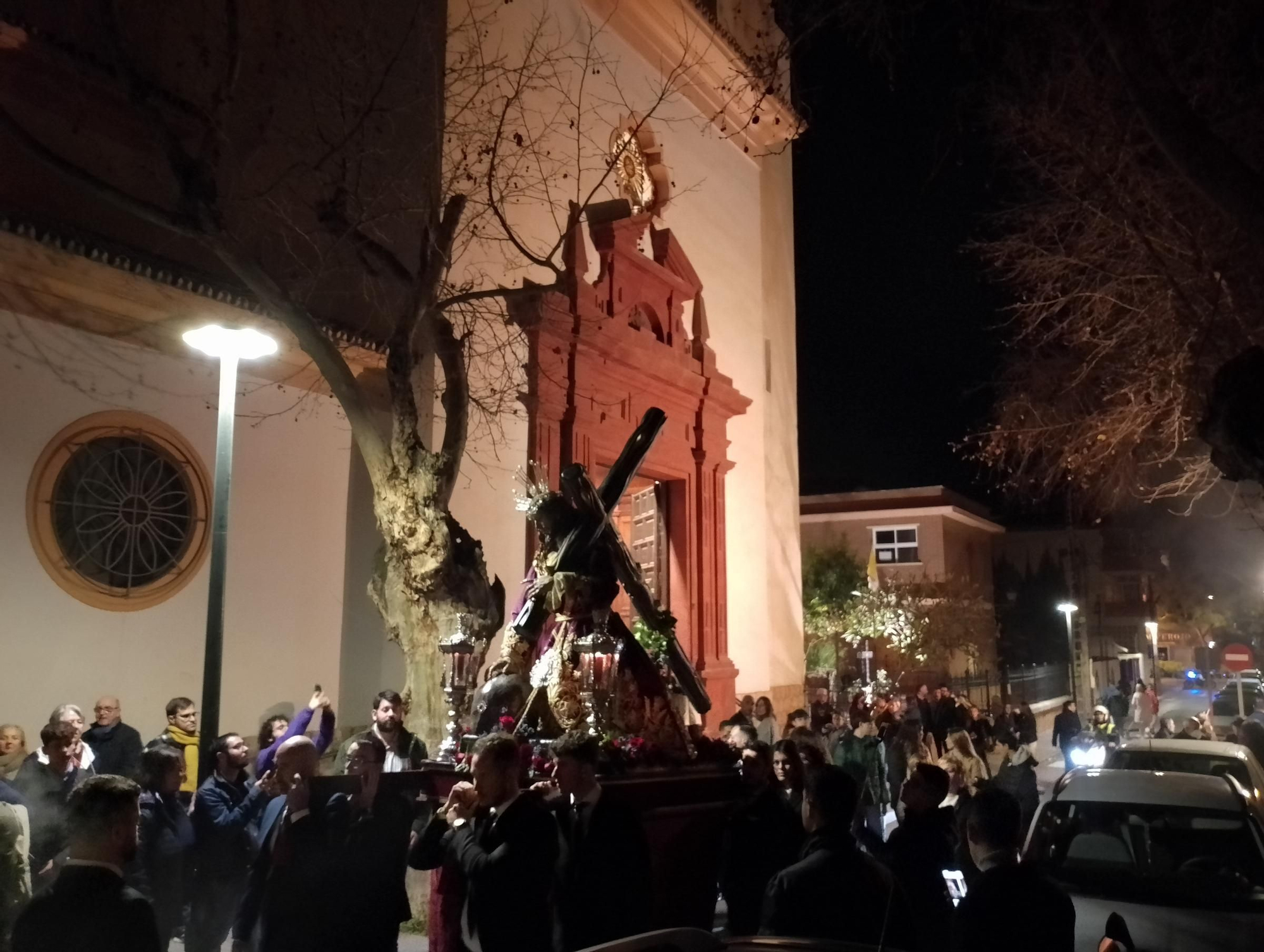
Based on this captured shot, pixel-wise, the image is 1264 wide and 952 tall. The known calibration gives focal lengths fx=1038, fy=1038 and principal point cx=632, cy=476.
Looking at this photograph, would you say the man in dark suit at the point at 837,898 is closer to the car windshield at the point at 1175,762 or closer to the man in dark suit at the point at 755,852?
the man in dark suit at the point at 755,852

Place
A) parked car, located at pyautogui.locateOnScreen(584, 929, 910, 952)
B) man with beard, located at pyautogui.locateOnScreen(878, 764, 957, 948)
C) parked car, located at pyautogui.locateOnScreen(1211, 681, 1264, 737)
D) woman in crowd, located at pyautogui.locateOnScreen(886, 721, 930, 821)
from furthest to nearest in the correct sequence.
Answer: parked car, located at pyautogui.locateOnScreen(1211, 681, 1264, 737), woman in crowd, located at pyautogui.locateOnScreen(886, 721, 930, 821), man with beard, located at pyautogui.locateOnScreen(878, 764, 957, 948), parked car, located at pyautogui.locateOnScreen(584, 929, 910, 952)

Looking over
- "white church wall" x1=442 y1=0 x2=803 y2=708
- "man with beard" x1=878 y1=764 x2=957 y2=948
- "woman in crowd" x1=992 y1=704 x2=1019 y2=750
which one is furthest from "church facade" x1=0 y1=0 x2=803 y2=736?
"man with beard" x1=878 y1=764 x2=957 y2=948

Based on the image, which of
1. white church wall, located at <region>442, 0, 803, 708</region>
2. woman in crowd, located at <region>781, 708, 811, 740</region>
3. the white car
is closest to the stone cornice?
white church wall, located at <region>442, 0, 803, 708</region>

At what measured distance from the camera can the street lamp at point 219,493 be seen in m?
7.36

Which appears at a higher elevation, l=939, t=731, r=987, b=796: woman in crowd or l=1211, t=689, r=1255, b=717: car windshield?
l=939, t=731, r=987, b=796: woman in crowd

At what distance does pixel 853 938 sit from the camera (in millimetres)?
3729

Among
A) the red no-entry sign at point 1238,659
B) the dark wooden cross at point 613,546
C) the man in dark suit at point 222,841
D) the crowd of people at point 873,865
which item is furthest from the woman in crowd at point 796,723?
the red no-entry sign at point 1238,659

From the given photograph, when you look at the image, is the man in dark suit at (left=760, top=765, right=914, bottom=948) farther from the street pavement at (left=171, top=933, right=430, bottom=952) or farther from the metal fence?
the metal fence

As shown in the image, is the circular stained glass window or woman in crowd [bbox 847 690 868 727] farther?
woman in crowd [bbox 847 690 868 727]

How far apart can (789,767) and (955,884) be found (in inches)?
49.8

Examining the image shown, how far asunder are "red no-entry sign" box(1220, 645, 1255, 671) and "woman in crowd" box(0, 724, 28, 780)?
1923cm

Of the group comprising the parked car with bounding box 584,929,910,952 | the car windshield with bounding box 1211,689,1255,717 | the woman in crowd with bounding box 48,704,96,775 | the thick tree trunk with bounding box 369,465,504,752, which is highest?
the thick tree trunk with bounding box 369,465,504,752

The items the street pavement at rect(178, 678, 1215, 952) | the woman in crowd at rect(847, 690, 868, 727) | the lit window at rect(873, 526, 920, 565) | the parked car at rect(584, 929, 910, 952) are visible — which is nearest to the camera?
the parked car at rect(584, 929, 910, 952)

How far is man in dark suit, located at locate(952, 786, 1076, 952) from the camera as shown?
3.47 meters
